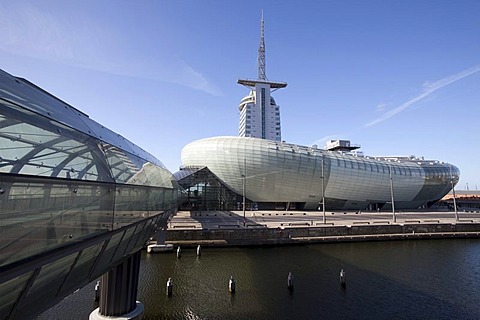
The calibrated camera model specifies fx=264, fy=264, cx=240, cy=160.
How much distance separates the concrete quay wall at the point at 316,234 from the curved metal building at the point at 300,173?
23100 mm

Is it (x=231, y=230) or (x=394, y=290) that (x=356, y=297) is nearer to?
(x=394, y=290)

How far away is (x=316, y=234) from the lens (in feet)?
122

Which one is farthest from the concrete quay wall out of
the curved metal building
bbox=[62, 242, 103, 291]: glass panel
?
bbox=[62, 242, 103, 291]: glass panel

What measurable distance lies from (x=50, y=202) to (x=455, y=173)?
4315 inches

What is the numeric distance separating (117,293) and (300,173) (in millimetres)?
58325

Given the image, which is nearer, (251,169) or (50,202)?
(50,202)

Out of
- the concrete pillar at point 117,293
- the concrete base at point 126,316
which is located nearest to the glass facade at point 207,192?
the concrete base at point 126,316

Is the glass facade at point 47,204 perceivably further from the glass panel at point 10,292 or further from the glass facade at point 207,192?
the glass facade at point 207,192

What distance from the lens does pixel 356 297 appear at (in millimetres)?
18734

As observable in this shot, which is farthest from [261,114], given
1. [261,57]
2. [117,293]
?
[117,293]

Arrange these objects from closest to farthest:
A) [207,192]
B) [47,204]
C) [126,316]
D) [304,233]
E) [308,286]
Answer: [47,204], [126,316], [308,286], [304,233], [207,192]

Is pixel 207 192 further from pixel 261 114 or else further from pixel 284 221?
pixel 261 114

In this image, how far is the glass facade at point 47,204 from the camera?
313 centimetres

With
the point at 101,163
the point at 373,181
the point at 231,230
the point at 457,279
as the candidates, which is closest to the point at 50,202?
the point at 101,163
